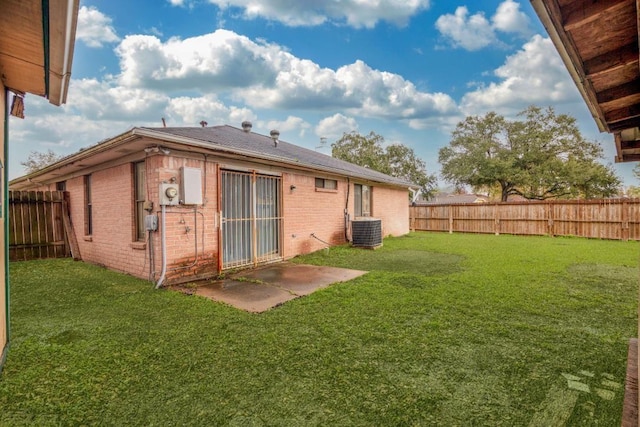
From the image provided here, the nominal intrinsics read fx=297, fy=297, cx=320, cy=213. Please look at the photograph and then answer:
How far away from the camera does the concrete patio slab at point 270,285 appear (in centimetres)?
432

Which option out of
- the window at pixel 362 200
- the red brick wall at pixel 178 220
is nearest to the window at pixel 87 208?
the red brick wall at pixel 178 220

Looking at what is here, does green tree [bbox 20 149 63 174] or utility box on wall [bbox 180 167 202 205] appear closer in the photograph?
utility box on wall [bbox 180 167 202 205]

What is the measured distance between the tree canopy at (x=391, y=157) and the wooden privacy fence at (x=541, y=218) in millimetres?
13803

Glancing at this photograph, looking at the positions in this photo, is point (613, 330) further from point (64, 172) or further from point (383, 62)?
point (383, 62)

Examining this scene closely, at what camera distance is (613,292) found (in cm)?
464

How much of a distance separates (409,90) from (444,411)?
74.4 feet

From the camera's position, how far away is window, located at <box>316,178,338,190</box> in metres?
9.19

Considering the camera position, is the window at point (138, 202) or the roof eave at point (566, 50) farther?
the window at point (138, 202)

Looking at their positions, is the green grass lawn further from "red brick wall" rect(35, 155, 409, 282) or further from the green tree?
the green tree

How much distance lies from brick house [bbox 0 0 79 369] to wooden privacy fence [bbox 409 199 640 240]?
17.0 meters

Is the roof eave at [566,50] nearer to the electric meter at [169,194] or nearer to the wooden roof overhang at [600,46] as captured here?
the wooden roof overhang at [600,46]

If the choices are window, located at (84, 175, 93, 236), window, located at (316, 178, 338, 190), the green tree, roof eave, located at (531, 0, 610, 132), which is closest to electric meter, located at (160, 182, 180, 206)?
window, located at (84, 175, 93, 236)

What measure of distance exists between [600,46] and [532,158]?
86.5ft

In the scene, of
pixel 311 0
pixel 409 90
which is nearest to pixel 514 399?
pixel 311 0
